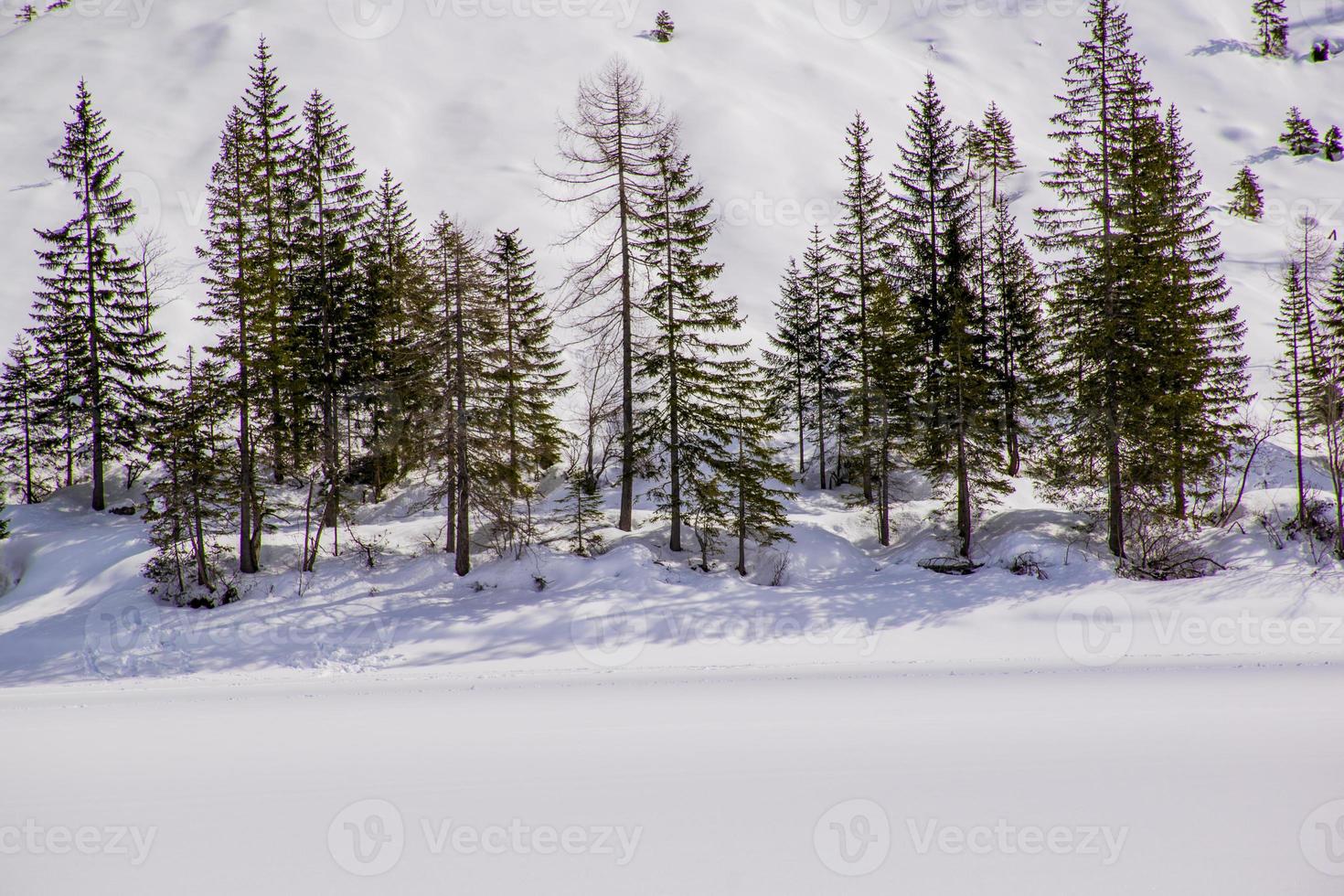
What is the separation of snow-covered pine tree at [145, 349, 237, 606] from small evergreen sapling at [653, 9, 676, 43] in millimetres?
109980

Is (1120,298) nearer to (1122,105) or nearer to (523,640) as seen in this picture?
(1122,105)

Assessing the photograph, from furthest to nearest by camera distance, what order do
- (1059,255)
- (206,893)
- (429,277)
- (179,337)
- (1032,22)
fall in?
1. (1032,22)
2. (1059,255)
3. (179,337)
4. (429,277)
5. (206,893)

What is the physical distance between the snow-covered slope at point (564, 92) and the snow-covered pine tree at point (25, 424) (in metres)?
12.6

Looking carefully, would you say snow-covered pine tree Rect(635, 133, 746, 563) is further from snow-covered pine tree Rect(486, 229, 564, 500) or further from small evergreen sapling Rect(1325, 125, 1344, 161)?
small evergreen sapling Rect(1325, 125, 1344, 161)

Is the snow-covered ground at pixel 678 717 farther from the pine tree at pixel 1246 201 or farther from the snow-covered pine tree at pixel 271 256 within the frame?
the pine tree at pixel 1246 201

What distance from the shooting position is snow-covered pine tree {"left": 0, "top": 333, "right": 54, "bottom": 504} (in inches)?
991

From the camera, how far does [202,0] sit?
96.4 meters

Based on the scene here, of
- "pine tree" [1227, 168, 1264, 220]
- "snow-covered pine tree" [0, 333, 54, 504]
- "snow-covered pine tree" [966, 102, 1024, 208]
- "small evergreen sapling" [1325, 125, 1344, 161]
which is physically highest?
"small evergreen sapling" [1325, 125, 1344, 161]

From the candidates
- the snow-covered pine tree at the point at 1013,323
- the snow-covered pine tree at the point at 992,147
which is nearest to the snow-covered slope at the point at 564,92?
the snow-covered pine tree at the point at 992,147

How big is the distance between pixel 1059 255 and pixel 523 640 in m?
62.9

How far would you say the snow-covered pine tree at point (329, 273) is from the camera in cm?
2166

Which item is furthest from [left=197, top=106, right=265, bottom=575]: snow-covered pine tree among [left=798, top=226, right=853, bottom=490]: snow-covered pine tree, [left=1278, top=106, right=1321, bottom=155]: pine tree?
[left=1278, top=106, right=1321, bottom=155]: pine tree

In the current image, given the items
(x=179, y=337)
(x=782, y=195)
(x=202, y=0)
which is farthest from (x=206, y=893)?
(x=202, y=0)

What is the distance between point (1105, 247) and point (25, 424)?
41.5 m
